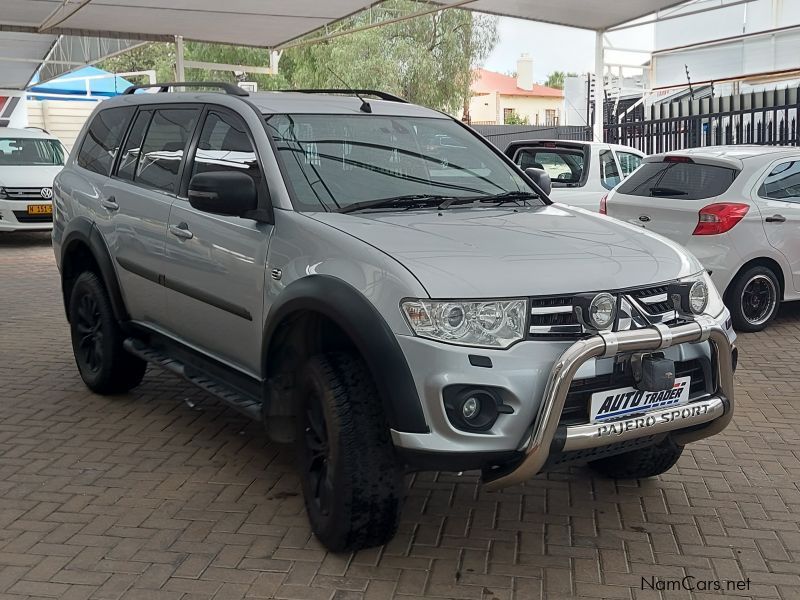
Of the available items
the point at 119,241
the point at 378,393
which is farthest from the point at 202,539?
the point at 119,241

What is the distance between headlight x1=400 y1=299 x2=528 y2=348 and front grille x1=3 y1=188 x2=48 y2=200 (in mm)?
13088

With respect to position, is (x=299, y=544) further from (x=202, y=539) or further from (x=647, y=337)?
(x=647, y=337)

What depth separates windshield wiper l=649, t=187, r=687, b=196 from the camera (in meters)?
8.27

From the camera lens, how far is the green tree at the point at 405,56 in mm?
39188

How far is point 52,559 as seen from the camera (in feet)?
A: 12.5

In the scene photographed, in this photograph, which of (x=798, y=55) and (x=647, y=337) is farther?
(x=798, y=55)

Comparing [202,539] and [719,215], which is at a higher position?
[719,215]

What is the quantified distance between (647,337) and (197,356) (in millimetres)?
2494

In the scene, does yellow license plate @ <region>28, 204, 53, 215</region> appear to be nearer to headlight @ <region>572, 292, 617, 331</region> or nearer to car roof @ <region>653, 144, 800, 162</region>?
car roof @ <region>653, 144, 800, 162</region>

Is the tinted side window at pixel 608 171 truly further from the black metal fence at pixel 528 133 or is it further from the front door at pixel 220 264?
the black metal fence at pixel 528 133

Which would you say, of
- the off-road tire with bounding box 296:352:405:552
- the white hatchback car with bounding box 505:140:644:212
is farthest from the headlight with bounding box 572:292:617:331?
the white hatchback car with bounding box 505:140:644:212

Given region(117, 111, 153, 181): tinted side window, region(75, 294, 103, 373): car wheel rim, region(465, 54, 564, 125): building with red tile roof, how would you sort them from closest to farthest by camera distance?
region(117, 111, 153, 181): tinted side window < region(75, 294, 103, 373): car wheel rim < region(465, 54, 564, 125): building with red tile roof

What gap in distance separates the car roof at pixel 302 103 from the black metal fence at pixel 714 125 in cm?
1062

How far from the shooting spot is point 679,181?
8.35 m
